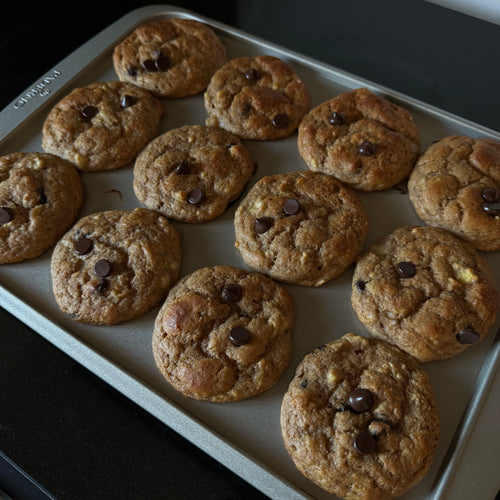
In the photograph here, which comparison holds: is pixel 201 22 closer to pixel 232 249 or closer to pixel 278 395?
pixel 232 249

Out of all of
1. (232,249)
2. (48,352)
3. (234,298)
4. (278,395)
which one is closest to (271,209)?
(232,249)

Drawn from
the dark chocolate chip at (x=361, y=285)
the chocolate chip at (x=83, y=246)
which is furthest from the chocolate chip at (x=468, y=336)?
the chocolate chip at (x=83, y=246)

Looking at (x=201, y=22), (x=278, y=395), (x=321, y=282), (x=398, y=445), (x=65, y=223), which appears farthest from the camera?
(x=201, y=22)

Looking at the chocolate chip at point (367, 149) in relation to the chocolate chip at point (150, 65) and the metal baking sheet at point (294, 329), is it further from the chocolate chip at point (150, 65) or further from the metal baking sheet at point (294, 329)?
the chocolate chip at point (150, 65)

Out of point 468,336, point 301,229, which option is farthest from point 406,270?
point 301,229

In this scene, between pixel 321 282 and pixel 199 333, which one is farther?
pixel 321 282

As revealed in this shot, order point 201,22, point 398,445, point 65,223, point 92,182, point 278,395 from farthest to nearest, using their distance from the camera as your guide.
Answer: point 201,22
point 92,182
point 65,223
point 278,395
point 398,445
